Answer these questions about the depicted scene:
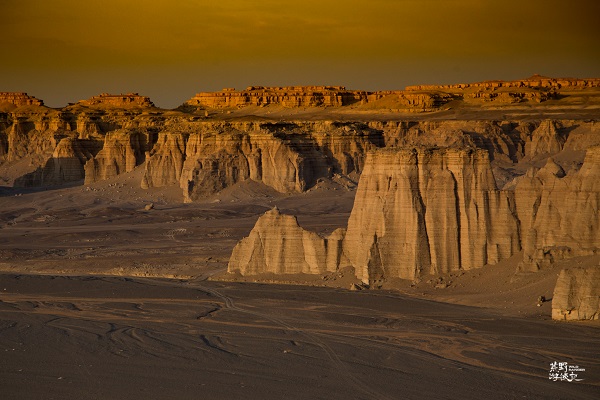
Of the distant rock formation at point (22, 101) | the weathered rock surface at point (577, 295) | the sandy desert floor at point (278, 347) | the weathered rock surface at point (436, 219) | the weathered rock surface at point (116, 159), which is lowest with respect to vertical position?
the sandy desert floor at point (278, 347)

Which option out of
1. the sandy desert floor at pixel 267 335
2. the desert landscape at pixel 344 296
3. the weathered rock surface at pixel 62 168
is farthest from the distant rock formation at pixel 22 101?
the sandy desert floor at pixel 267 335

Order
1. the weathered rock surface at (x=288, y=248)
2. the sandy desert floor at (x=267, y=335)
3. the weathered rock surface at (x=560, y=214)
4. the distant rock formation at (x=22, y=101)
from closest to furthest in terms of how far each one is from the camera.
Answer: the sandy desert floor at (x=267, y=335)
the weathered rock surface at (x=560, y=214)
the weathered rock surface at (x=288, y=248)
the distant rock formation at (x=22, y=101)

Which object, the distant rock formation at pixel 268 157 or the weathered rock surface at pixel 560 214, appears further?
the distant rock formation at pixel 268 157

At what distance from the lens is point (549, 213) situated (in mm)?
37500

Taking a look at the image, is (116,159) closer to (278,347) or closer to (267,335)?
(267,335)

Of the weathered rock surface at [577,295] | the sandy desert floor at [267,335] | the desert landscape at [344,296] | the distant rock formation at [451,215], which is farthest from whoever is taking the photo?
the distant rock formation at [451,215]

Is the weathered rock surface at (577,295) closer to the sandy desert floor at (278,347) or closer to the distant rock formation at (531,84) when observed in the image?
the sandy desert floor at (278,347)

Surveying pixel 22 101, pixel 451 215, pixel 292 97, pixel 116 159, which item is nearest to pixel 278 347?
pixel 451 215

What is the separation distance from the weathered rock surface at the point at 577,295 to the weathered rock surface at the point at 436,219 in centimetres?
585

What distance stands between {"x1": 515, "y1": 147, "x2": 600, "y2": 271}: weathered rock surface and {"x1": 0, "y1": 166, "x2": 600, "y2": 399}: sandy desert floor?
2.58 feet

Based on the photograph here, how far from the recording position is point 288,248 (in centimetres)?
4181

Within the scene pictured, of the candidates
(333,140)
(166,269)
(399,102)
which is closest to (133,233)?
(166,269)

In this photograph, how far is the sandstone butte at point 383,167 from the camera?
38094 mm

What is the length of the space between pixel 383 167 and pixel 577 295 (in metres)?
9.85
